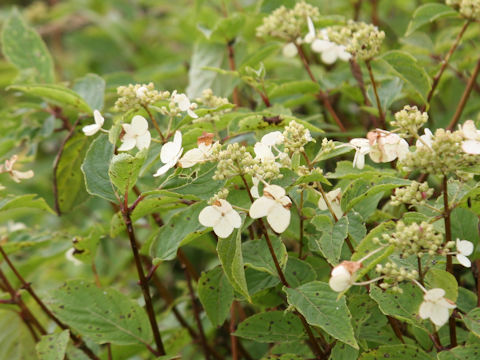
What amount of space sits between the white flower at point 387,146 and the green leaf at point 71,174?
0.66 metres

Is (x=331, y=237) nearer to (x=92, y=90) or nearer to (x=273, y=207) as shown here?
(x=273, y=207)

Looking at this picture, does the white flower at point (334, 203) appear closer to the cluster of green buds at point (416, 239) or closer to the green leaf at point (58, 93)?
the cluster of green buds at point (416, 239)

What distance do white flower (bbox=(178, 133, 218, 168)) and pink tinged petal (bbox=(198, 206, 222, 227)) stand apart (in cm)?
7

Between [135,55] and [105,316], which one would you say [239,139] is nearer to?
[105,316]

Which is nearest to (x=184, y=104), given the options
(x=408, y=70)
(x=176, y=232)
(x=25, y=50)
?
(x=176, y=232)

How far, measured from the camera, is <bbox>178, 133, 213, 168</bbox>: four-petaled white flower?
0.72m

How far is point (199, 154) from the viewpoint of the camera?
0.72 metres

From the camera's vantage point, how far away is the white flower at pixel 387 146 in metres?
0.69

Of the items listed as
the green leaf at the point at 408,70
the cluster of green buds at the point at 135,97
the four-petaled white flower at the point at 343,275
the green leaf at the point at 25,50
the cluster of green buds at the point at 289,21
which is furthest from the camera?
the green leaf at the point at 25,50

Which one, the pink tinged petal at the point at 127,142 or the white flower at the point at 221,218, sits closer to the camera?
the white flower at the point at 221,218

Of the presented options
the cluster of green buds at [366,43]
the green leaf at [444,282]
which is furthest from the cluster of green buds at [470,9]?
the green leaf at [444,282]

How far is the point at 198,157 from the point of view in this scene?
72 cm

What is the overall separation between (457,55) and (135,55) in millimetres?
1284

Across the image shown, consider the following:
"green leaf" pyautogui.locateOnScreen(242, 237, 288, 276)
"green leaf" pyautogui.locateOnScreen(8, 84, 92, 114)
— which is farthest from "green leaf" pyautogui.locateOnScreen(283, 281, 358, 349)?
"green leaf" pyautogui.locateOnScreen(8, 84, 92, 114)
